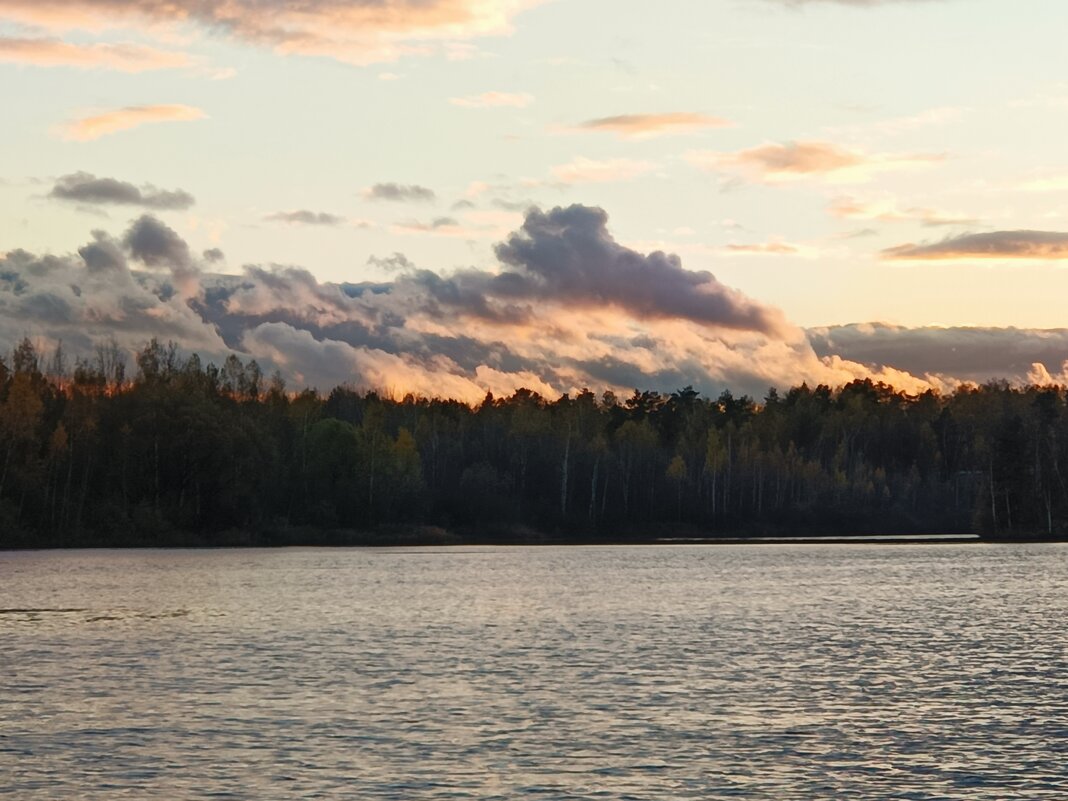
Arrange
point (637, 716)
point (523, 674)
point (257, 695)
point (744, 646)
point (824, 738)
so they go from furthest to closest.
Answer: point (744, 646)
point (523, 674)
point (257, 695)
point (637, 716)
point (824, 738)

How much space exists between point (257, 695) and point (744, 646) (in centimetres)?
2208

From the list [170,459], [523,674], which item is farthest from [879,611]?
[170,459]

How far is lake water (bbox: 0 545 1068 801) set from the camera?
28.6 meters

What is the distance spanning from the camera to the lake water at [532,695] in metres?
28.6

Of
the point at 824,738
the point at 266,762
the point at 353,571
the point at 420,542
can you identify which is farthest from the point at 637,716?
the point at 420,542

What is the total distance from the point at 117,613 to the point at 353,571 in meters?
49.0

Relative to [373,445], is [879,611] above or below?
below

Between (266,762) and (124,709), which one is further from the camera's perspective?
(124,709)

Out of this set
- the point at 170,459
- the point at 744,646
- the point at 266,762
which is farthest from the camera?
the point at 170,459

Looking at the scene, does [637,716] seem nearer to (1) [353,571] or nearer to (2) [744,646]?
(2) [744,646]

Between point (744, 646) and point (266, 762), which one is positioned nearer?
point (266, 762)

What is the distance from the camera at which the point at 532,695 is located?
41094mm

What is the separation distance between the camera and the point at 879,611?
7694 cm

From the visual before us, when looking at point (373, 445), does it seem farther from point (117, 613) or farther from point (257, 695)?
point (257, 695)
